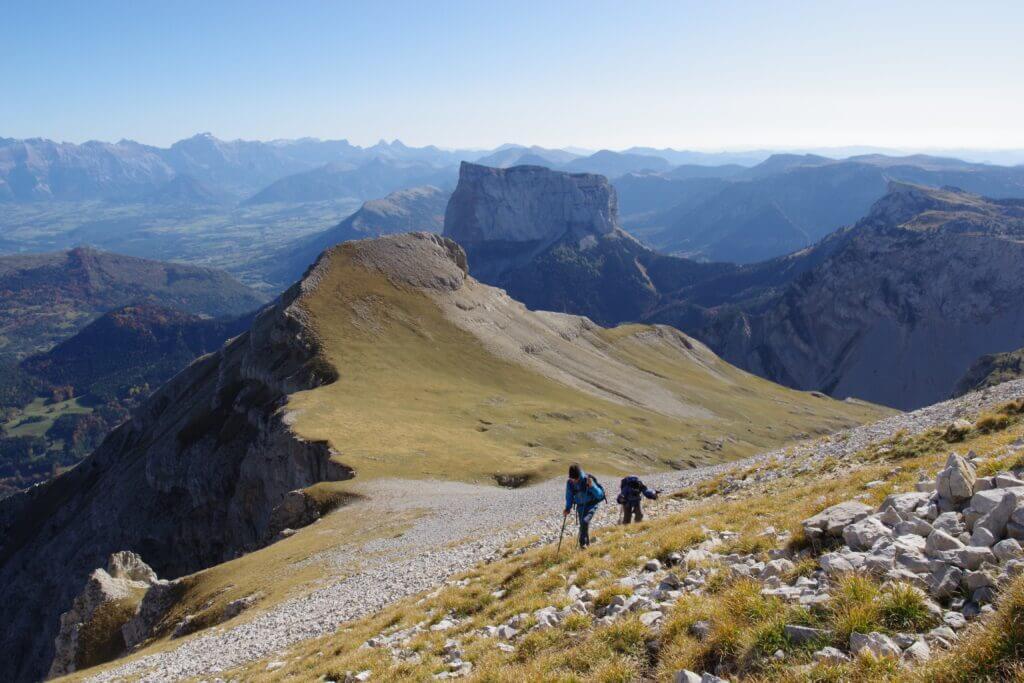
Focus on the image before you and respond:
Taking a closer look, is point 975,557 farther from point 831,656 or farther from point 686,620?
point 686,620

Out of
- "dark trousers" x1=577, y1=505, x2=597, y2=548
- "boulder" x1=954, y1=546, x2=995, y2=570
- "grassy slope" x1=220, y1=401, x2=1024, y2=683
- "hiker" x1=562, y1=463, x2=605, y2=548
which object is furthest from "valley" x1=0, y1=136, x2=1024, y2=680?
"boulder" x1=954, y1=546, x2=995, y2=570

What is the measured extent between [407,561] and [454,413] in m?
57.5

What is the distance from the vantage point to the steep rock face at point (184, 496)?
85.4m

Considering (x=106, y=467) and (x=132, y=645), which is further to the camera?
(x=106, y=467)

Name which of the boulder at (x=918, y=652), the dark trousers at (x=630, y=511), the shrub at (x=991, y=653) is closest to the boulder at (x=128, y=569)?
the dark trousers at (x=630, y=511)

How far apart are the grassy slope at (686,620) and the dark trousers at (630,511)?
134 cm

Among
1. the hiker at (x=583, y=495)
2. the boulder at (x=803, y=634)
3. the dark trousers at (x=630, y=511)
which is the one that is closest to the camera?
the boulder at (x=803, y=634)

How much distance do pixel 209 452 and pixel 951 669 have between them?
109 meters

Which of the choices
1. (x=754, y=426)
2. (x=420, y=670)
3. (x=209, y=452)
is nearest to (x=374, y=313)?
(x=209, y=452)

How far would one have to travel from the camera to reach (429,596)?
23.0m

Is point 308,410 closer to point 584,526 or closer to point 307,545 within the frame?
point 307,545

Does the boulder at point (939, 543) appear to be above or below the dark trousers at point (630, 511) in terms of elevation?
above

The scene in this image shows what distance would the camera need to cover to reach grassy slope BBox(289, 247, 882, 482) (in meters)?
72.2

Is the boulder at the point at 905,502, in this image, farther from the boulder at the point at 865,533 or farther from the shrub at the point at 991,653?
the shrub at the point at 991,653
